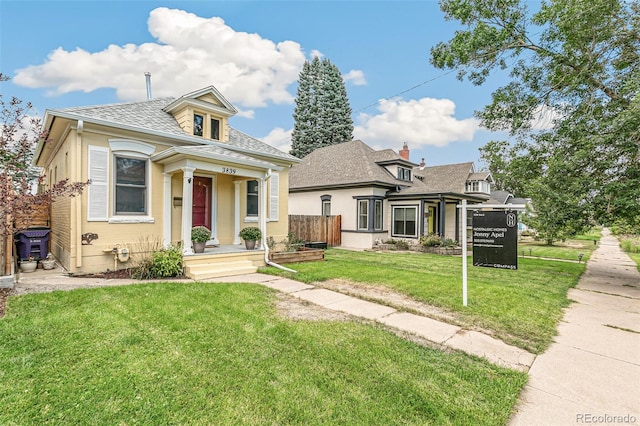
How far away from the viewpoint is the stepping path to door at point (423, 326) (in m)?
3.45

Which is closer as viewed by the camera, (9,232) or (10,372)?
(10,372)

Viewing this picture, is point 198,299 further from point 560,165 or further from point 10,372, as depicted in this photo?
point 560,165

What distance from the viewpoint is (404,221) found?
51.8 feet

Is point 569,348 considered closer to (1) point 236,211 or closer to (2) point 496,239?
(2) point 496,239

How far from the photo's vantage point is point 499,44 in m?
9.95

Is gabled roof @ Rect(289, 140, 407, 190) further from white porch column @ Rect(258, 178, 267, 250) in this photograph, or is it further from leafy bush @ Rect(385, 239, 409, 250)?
white porch column @ Rect(258, 178, 267, 250)

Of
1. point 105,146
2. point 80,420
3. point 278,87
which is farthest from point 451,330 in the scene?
point 278,87

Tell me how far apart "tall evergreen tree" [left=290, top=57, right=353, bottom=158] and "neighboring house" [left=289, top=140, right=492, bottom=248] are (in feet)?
52.3

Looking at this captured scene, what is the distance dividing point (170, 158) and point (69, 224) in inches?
113

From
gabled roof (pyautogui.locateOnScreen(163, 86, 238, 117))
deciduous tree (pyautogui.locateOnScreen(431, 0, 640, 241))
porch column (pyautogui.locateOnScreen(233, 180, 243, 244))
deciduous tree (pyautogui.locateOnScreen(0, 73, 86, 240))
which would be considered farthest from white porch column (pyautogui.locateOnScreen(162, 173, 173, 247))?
deciduous tree (pyautogui.locateOnScreen(431, 0, 640, 241))

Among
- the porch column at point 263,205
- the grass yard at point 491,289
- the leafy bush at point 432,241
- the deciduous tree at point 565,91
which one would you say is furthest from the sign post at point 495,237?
the leafy bush at point 432,241

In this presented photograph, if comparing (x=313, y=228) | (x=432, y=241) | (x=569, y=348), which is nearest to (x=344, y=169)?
(x=313, y=228)

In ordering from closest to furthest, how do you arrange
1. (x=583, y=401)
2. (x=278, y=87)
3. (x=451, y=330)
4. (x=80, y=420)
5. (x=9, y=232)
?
(x=80, y=420) → (x=583, y=401) → (x=451, y=330) → (x=9, y=232) → (x=278, y=87)

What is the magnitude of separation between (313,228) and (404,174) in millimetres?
6449
